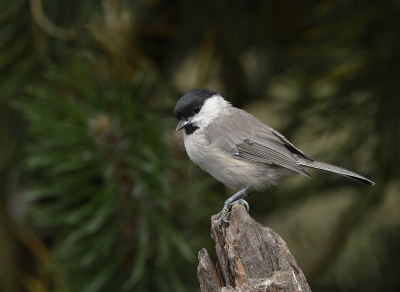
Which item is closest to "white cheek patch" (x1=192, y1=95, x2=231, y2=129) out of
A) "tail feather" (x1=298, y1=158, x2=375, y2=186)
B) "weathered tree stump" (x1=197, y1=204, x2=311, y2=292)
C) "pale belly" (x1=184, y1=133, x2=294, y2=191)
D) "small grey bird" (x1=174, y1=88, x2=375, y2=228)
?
"small grey bird" (x1=174, y1=88, x2=375, y2=228)

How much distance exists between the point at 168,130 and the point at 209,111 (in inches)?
10.2

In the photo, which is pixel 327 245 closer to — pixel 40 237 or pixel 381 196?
pixel 381 196

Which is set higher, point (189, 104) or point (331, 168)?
point (189, 104)

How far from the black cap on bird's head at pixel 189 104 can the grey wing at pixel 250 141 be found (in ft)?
0.36

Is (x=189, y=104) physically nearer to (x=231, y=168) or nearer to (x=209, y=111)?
(x=209, y=111)

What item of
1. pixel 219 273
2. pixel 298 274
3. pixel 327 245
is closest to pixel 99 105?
pixel 219 273

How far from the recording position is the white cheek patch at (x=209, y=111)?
6.00 ft

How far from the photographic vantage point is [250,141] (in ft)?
5.84

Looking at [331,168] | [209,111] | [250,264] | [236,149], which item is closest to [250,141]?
[236,149]

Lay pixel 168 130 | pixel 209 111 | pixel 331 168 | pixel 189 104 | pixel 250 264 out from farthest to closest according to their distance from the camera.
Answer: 1. pixel 168 130
2. pixel 209 111
3. pixel 189 104
4. pixel 331 168
5. pixel 250 264

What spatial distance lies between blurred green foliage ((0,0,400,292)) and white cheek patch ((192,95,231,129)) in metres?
0.14

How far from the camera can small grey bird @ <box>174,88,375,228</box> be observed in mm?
1701

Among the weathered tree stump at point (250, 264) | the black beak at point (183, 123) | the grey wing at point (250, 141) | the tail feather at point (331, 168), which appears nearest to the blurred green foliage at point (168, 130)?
the black beak at point (183, 123)

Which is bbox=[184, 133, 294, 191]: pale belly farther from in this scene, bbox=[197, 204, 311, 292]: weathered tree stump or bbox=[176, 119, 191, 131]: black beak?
bbox=[197, 204, 311, 292]: weathered tree stump
